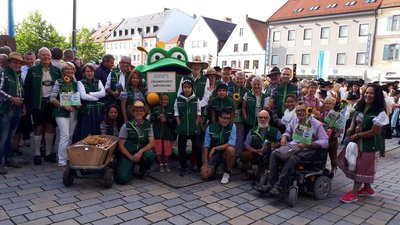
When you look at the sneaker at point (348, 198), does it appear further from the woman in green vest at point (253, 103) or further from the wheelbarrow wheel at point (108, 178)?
the wheelbarrow wheel at point (108, 178)

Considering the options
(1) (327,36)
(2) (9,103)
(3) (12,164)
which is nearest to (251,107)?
(2) (9,103)

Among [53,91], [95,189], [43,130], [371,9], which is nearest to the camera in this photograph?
[95,189]

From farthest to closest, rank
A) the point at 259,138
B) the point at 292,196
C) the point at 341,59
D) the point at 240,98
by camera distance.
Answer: the point at 341,59 → the point at 240,98 → the point at 259,138 → the point at 292,196

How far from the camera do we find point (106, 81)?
6418 millimetres

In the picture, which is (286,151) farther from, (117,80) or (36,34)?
(36,34)

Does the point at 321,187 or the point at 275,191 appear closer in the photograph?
the point at 275,191

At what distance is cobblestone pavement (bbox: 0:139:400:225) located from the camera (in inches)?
150

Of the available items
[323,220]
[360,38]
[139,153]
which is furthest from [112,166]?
[360,38]

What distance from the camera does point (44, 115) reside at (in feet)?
19.0

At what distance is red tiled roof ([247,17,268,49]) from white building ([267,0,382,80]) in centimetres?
200

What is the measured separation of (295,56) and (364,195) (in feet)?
113

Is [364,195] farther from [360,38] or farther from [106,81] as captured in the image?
[360,38]

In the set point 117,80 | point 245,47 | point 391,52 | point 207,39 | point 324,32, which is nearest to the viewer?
point 117,80

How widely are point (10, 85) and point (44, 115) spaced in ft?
2.56
